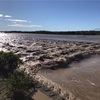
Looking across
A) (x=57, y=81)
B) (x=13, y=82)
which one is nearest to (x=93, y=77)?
(x=57, y=81)

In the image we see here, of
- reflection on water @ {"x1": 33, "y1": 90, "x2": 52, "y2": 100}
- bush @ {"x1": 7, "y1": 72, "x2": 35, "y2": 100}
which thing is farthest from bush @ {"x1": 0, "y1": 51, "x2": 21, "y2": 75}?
bush @ {"x1": 7, "y1": 72, "x2": 35, "y2": 100}

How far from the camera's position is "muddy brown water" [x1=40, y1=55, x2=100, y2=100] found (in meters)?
13.0

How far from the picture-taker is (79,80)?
16.0 metres

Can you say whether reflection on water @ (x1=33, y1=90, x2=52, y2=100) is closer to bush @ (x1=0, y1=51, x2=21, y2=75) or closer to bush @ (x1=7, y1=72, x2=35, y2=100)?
bush @ (x1=7, y1=72, x2=35, y2=100)

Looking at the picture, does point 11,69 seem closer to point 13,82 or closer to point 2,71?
point 2,71

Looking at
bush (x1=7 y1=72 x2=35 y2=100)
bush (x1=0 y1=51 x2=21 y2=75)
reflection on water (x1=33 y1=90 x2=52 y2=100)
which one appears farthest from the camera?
bush (x1=0 y1=51 x2=21 y2=75)

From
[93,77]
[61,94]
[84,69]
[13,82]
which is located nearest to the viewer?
[13,82]

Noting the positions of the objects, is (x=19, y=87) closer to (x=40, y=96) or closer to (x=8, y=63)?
(x=40, y=96)

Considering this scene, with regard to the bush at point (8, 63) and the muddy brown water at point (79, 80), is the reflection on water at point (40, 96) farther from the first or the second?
the bush at point (8, 63)

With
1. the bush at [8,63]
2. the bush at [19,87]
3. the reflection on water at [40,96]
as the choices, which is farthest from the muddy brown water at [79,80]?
the bush at [19,87]

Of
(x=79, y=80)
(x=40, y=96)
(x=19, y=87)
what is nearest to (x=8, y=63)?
(x=40, y=96)

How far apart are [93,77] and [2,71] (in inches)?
294

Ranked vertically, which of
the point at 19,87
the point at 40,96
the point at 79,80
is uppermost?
the point at 19,87

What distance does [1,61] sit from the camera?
16.4 metres
